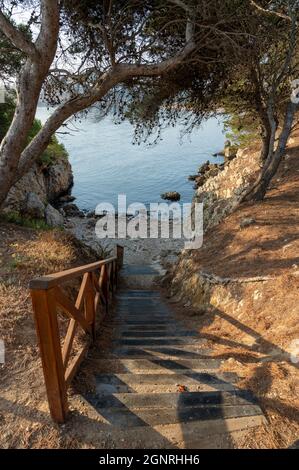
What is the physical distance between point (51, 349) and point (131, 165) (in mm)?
38122

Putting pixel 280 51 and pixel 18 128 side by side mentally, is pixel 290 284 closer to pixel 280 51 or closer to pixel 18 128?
pixel 18 128

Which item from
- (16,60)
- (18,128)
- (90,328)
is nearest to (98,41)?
(16,60)

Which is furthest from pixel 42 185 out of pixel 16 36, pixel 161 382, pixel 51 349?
pixel 51 349

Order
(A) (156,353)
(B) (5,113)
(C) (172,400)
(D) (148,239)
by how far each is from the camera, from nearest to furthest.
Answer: (C) (172,400), (A) (156,353), (B) (5,113), (D) (148,239)

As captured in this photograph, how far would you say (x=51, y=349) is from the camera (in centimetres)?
291

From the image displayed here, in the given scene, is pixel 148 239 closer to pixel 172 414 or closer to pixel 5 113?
pixel 5 113

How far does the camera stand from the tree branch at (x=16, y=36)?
20.2 feet

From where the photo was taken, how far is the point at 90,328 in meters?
4.61

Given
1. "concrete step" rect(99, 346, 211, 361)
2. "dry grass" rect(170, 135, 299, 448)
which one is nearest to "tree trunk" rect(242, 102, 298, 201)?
"dry grass" rect(170, 135, 299, 448)

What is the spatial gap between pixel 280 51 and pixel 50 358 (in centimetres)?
933

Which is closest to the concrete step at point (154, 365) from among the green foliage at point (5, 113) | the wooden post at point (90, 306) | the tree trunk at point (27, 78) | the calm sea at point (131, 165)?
the wooden post at point (90, 306)

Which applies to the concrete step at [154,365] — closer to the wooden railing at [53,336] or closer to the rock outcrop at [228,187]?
the wooden railing at [53,336]

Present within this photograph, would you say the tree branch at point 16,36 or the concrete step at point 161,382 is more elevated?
the tree branch at point 16,36

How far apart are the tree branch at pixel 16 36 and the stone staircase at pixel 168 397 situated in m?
5.52
